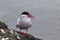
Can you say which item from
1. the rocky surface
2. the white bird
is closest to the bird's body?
the white bird

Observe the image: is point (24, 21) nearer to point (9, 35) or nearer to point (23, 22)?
point (23, 22)

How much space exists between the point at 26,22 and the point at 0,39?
2961 mm

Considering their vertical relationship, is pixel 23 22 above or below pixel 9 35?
above

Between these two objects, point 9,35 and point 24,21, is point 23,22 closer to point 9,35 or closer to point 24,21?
point 24,21

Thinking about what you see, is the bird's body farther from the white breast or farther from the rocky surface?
the rocky surface

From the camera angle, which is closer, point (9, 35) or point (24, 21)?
point (9, 35)

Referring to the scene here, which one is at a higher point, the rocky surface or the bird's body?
the bird's body

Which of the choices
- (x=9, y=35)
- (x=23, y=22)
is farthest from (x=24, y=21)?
(x=9, y=35)

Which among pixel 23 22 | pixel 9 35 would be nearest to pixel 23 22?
pixel 23 22

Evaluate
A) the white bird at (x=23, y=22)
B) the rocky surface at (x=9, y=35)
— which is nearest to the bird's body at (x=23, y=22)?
the white bird at (x=23, y=22)

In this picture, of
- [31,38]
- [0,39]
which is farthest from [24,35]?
[0,39]

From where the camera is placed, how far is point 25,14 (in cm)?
1295

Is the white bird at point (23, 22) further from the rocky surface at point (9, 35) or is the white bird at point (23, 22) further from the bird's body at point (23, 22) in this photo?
the rocky surface at point (9, 35)

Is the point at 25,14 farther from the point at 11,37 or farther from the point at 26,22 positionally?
the point at 11,37
